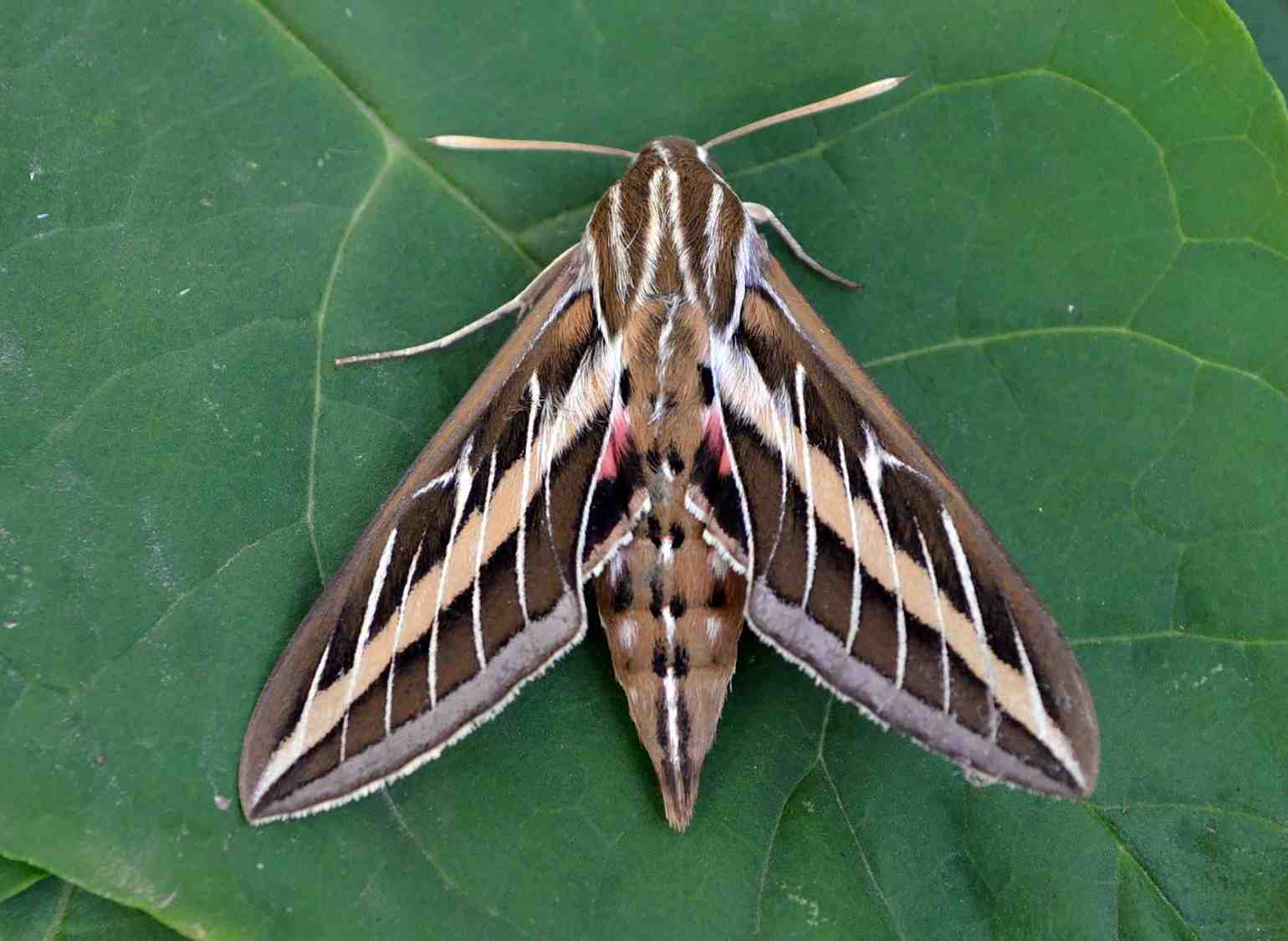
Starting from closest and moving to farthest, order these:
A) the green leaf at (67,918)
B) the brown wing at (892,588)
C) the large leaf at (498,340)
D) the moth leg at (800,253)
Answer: the brown wing at (892,588)
the large leaf at (498,340)
the green leaf at (67,918)
the moth leg at (800,253)

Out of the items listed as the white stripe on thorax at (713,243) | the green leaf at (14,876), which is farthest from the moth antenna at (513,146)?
the green leaf at (14,876)

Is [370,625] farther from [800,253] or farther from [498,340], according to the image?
[800,253]

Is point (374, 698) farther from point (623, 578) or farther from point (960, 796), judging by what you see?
point (960, 796)

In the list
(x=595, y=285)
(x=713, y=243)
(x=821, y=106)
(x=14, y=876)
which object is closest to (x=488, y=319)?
(x=595, y=285)

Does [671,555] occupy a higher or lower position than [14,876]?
higher

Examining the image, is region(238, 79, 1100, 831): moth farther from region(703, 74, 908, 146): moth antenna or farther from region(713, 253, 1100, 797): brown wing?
region(703, 74, 908, 146): moth antenna

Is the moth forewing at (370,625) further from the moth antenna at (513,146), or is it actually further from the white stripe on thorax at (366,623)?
the moth antenna at (513,146)

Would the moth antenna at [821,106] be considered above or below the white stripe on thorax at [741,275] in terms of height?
above
